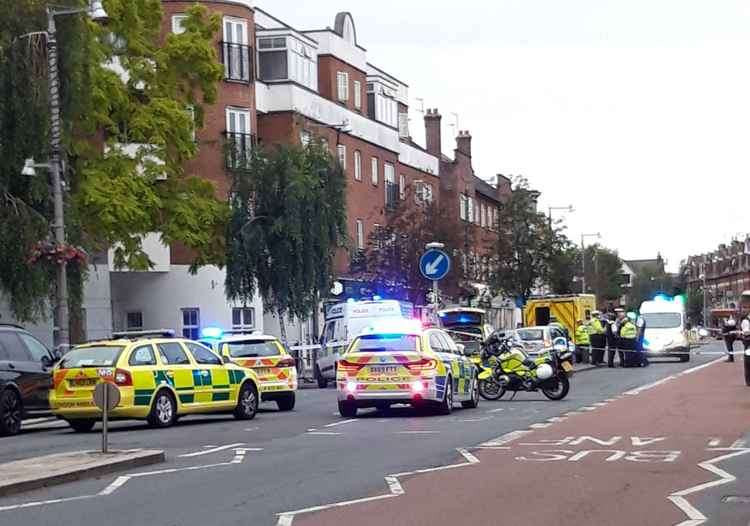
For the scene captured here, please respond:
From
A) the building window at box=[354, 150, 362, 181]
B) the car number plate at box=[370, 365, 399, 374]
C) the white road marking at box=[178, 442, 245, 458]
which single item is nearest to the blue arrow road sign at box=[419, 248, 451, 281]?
the car number plate at box=[370, 365, 399, 374]

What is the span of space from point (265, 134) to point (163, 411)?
30702 millimetres

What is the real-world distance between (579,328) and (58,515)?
1751 inches

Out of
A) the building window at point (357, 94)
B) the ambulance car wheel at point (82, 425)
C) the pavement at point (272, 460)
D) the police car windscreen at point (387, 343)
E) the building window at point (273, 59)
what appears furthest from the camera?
the building window at point (357, 94)

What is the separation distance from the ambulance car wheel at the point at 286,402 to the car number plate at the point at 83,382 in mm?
6445

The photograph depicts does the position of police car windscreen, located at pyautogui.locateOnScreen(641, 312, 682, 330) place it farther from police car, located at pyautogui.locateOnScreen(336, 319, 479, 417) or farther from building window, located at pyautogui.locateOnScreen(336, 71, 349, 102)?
police car, located at pyautogui.locateOnScreen(336, 319, 479, 417)

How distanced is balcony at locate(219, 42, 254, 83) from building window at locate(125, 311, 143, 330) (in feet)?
28.6

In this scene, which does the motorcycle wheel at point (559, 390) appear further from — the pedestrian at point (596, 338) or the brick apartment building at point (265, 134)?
the pedestrian at point (596, 338)

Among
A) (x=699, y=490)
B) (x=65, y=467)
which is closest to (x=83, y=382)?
(x=65, y=467)

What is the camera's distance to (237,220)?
4503 cm

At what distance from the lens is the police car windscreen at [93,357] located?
23.3m

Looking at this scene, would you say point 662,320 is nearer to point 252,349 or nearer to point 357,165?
point 357,165

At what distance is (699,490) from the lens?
13484 mm

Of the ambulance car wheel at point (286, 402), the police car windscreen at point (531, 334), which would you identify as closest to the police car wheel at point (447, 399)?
the ambulance car wheel at point (286, 402)

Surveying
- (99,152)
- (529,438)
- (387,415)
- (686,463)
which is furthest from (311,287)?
(686,463)
